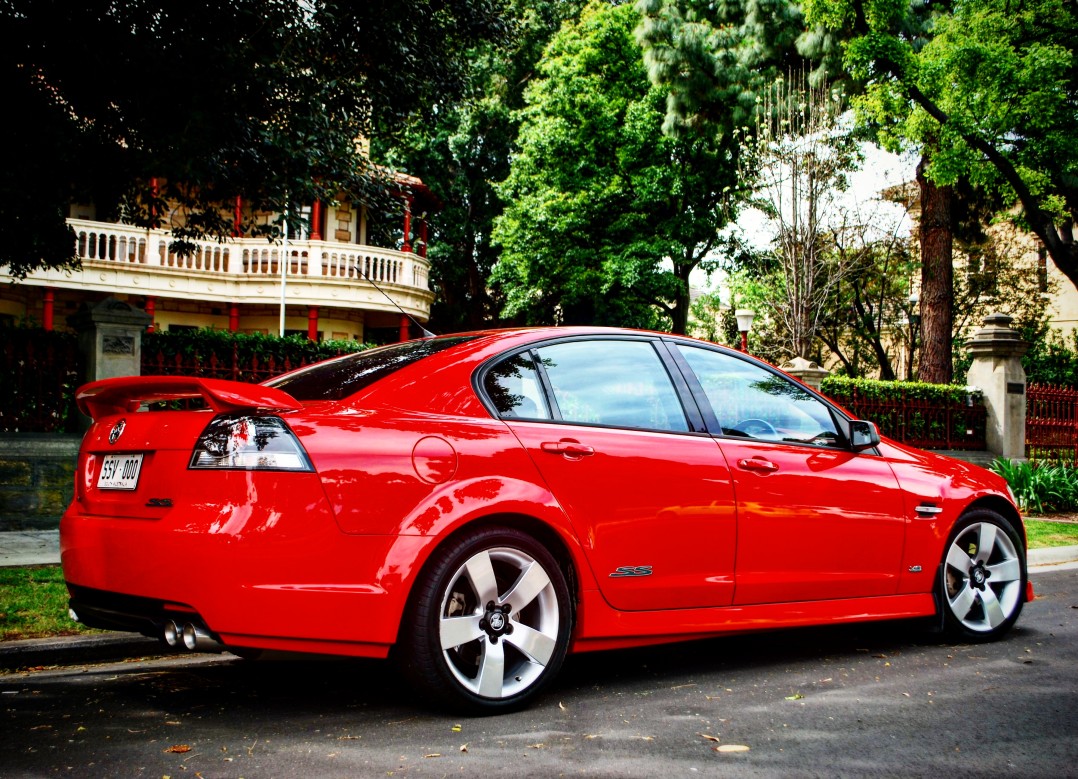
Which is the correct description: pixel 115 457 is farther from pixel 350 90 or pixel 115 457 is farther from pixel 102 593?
pixel 350 90

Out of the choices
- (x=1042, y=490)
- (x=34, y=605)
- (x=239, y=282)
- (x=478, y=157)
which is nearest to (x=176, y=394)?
(x=34, y=605)

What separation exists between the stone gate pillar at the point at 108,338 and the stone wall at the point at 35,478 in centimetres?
78

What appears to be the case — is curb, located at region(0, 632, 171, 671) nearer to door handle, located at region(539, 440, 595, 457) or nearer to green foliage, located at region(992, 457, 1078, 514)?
door handle, located at region(539, 440, 595, 457)

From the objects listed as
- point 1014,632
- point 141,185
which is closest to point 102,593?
point 1014,632

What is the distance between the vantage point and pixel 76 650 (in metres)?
4.82

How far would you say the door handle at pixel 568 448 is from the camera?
4.09 m

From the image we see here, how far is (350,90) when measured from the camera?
9.95 meters

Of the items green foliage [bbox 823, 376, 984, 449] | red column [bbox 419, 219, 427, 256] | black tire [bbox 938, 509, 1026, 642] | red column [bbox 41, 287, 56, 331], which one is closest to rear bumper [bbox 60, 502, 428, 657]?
black tire [bbox 938, 509, 1026, 642]

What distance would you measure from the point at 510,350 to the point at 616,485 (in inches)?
29.5

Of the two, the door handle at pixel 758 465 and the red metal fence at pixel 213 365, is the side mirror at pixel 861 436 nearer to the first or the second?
the door handle at pixel 758 465

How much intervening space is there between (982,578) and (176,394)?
4440 millimetres

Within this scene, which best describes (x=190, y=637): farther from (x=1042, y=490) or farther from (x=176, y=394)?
(x=1042, y=490)

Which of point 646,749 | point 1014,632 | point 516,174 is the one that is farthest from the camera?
point 516,174

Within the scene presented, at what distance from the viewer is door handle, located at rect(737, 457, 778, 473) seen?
4.65m
